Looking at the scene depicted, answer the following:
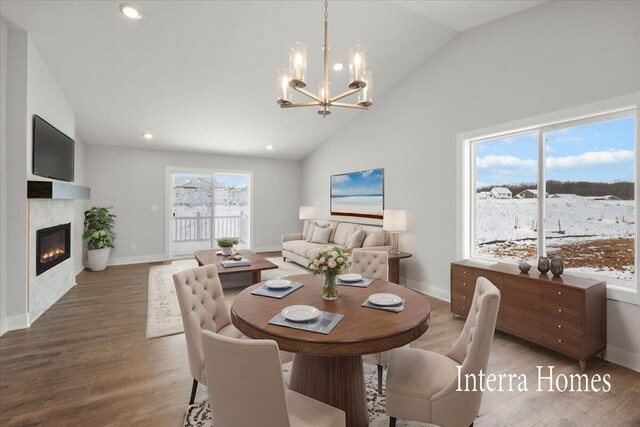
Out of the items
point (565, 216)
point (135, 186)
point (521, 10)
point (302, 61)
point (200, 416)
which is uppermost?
point (521, 10)

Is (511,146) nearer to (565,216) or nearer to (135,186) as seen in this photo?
(565,216)

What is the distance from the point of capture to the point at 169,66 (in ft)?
13.0

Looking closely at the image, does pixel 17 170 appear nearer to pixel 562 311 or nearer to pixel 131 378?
pixel 131 378

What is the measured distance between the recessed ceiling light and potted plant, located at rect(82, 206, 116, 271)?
4.12 meters

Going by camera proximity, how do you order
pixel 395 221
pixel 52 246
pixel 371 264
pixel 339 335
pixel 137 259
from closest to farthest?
pixel 339 335 → pixel 371 264 → pixel 52 246 → pixel 395 221 → pixel 137 259

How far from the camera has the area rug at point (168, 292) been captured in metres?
3.21

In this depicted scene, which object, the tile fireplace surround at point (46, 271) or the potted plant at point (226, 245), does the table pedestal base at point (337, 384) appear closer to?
the tile fireplace surround at point (46, 271)

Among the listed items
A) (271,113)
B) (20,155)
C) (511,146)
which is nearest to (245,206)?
(271,113)

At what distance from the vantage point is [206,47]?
3.70m

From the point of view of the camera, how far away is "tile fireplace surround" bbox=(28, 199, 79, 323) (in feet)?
10.9

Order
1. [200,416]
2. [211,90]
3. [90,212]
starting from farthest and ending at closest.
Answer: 1. [90,212]
2. [211,90]
3. [200,416]

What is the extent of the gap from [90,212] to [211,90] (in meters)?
3.61

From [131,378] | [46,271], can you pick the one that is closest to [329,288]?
[131,378]

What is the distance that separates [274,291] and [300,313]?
19.7 inches
